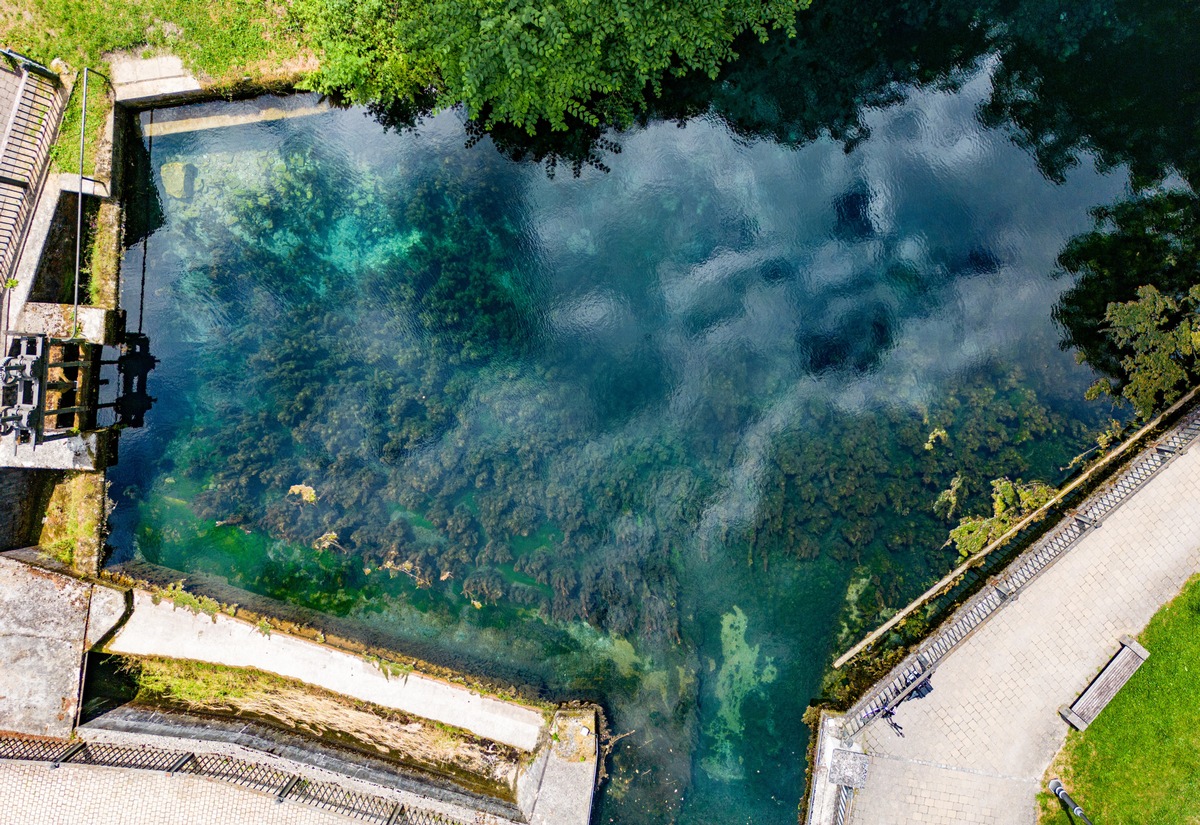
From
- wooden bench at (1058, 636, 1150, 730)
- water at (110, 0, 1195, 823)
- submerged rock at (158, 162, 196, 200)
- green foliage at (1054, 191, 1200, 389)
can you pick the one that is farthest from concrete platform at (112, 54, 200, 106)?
wooden bench at (1058, 636, 1150, 730)

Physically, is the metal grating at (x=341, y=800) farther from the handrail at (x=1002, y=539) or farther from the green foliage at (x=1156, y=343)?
the green foliage at (x=1156, y=343)

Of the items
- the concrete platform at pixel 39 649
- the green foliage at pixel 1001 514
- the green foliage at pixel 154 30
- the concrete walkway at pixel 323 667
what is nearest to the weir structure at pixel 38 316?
the green foliage at pixel 154 30

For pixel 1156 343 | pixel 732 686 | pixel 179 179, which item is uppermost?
pixel 179 179

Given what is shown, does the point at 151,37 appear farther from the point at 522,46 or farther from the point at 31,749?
the point at 31,749

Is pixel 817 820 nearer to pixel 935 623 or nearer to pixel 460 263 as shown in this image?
pixel 935 623

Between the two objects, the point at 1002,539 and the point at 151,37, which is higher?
the point at 151,37

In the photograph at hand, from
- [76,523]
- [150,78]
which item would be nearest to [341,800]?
[76,523]
